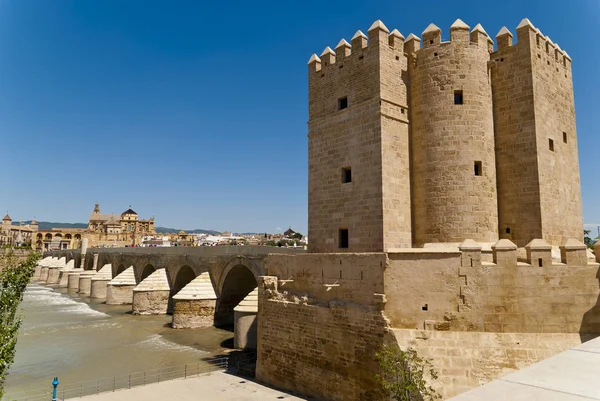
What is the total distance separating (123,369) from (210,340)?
17.7ft

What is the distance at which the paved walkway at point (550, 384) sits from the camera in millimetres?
3473

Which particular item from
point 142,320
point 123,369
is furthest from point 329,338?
point 142,320

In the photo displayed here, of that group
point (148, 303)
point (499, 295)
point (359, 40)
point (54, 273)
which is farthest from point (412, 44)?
point (54, 273)

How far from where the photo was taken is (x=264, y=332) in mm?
14227

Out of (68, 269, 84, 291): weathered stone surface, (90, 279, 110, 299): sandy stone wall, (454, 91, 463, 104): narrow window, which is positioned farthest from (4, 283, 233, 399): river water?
(68, 269, 84, 291): weathered stone surface

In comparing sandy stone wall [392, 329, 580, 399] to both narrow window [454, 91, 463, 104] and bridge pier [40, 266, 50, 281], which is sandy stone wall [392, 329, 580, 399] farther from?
bridge pier [40, 266, 50, 281]

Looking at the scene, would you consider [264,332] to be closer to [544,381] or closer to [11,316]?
[11,316]

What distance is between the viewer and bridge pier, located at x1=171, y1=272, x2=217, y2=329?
2497cm

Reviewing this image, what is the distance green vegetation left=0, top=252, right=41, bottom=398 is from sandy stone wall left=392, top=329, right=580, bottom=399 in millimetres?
8942

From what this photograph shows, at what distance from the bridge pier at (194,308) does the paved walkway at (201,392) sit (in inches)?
403

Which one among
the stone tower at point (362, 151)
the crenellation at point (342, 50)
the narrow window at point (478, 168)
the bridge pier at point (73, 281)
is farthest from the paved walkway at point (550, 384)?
the bridge pier at point (73, 281)

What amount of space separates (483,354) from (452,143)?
6462 mm

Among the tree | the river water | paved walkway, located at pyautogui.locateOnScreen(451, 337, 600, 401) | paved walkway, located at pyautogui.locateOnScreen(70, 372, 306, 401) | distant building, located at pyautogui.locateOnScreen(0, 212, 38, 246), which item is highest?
distant building, located at pyautogui.locateOnScreen(0, 212, 38, 246)

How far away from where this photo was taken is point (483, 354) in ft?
30.4
